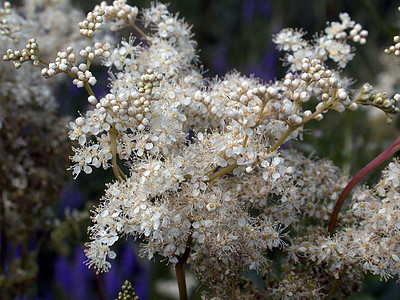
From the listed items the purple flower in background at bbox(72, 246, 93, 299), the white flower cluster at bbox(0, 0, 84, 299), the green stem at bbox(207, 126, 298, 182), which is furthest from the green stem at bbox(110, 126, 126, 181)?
the purple flower in background at bbox(72, 246, 93, 299)

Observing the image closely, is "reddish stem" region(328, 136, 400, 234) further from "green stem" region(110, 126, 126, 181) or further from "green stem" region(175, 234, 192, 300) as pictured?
"green stem" region(110, 126, 126, 181)

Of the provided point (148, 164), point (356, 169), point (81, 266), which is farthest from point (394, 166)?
point (81, 266)

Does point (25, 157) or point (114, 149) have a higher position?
point (25, 157)

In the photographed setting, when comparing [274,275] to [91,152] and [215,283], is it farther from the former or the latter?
[91,152]

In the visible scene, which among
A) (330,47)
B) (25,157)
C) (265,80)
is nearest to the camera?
(330,47)

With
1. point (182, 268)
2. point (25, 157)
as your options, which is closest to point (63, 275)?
point (25, 157)

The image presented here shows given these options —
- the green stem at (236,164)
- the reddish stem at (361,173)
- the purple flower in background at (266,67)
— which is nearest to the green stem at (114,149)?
the green stem at (236,164)

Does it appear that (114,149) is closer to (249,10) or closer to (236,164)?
(236,164)
